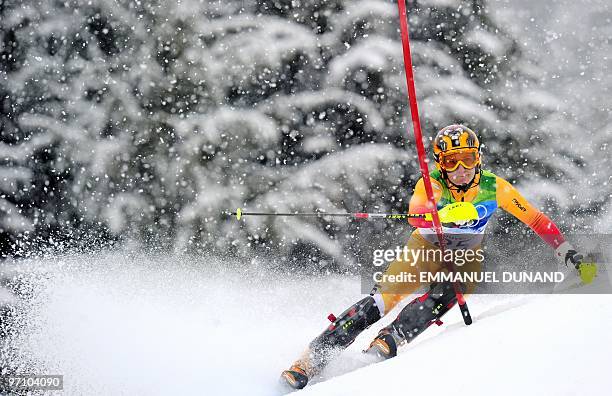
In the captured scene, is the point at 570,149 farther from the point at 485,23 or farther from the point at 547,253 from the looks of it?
the point at 485,23

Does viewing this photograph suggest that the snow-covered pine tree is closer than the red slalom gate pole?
No

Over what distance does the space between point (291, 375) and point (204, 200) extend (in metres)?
6.17

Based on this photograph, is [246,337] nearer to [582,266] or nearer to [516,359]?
[582,266]

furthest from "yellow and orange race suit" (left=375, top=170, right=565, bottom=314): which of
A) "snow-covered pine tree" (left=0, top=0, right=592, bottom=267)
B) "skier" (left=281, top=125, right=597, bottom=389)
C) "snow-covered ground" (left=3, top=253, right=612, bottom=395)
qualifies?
"snow-covered pine tree" (left=0, top=0, right=592, bottom=267)

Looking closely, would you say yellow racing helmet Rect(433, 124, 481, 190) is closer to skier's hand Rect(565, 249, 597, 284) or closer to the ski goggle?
the ski goggle

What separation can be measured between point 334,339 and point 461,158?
1457 mm

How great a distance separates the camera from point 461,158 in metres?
3.72

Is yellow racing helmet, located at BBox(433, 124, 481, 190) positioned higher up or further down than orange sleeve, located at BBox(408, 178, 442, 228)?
higher up

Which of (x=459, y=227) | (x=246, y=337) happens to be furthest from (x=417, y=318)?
(x=246, y=337)

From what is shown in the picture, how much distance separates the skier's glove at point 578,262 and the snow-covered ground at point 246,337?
1.07ft

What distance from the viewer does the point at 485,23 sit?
31.9 feet

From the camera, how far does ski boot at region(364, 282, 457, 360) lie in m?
3.88

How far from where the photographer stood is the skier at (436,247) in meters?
3.75

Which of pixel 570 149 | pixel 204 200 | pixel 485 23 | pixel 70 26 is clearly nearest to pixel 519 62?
pixel 485 23
